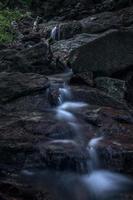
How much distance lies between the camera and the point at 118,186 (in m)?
8.12

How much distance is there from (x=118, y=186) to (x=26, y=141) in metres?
2.09

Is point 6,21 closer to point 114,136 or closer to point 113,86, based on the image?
point 113,86

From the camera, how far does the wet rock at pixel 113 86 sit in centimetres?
1208

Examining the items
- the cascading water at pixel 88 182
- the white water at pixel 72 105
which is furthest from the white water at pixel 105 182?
the white water at pixel 72 105

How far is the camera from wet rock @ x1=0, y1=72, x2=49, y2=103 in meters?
11.0

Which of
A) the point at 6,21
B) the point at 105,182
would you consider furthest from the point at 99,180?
the point at 6,21

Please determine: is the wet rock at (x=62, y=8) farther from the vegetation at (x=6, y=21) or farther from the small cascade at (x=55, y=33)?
the small cascade at (x=55, y=33)

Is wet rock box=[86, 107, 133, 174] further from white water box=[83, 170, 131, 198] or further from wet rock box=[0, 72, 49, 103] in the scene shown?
wet rock box=[0, 72, 49, 103]

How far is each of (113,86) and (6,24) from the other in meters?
10.1

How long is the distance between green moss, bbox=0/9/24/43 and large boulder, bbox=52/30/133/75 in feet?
22.5

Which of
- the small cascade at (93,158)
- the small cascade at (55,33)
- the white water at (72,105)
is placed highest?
the small cascade at (55,33)

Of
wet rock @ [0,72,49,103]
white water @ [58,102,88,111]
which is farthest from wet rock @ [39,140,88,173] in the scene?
wet rock @ [0,72,49,103]

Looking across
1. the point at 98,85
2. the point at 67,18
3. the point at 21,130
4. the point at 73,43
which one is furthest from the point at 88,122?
the point at 67,18

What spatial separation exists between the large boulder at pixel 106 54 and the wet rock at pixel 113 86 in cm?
47
